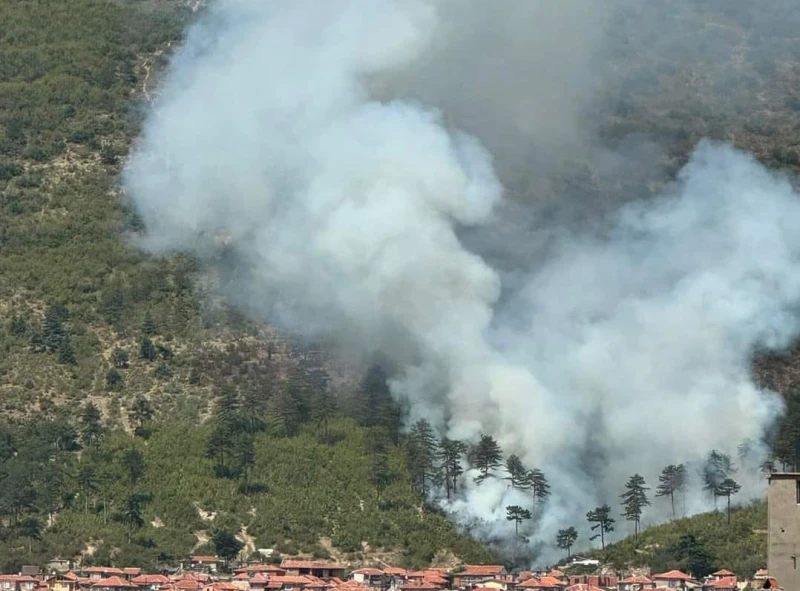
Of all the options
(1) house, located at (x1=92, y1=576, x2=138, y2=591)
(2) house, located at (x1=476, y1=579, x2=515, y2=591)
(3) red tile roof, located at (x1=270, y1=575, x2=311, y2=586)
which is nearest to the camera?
(1) house, located at (x1=92, y1=576, x2=138, y2=591)

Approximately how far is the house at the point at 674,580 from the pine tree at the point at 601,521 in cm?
1106

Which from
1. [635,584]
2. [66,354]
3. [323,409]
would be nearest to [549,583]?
[635,584]

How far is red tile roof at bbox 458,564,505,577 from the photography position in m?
99.5

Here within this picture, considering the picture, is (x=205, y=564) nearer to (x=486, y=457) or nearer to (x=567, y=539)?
(x=567, y=539)

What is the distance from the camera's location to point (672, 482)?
108750 mm

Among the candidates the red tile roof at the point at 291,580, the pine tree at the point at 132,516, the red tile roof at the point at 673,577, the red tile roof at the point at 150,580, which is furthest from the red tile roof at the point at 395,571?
the pine tree at the point at 132,516

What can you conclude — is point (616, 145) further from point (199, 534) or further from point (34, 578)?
point (34, 578)

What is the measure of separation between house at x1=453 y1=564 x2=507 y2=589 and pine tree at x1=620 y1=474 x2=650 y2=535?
8.10m

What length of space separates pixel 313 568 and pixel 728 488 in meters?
21.6

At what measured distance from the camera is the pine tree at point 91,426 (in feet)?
367

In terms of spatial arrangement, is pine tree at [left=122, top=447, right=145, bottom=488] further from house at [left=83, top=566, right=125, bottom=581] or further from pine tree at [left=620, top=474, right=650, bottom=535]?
pine tree at [left=620, top=474, right=650, bottom=535]

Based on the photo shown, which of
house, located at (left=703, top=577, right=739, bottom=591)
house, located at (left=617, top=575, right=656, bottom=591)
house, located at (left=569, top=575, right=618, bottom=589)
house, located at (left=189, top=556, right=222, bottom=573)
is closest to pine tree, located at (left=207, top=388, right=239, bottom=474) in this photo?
house, located at (left=189, top=556, right=222, bottom=573)

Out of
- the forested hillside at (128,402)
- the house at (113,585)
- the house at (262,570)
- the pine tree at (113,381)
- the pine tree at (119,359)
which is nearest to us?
the house at (113,585)

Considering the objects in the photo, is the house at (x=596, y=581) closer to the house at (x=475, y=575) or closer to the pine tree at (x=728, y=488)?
the house at (x=475, y=575)
